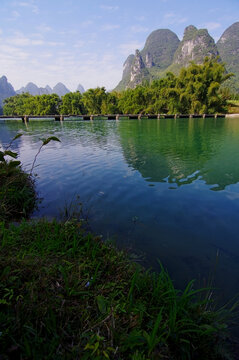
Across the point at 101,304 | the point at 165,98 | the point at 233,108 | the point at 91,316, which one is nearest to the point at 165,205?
the point at 101,304

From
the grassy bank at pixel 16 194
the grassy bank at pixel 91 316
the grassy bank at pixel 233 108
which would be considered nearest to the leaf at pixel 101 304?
the grassy bank at pixel 91 316

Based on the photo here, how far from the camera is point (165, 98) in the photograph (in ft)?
226

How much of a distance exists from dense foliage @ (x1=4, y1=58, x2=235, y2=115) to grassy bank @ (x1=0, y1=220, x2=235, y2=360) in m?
68.8

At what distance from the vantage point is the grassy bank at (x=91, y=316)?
1657 mm

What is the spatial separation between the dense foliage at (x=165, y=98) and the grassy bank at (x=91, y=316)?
226ft

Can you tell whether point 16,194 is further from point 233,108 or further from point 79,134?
point 233,108

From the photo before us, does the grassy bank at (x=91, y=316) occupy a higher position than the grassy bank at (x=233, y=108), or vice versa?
the grassy bank at (x=233, y=108)

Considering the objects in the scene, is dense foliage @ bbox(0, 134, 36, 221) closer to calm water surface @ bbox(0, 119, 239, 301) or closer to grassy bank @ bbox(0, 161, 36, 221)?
grassy bank @ bbox(0, 161, 36, 221)

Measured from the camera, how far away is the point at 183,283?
335 centimetres

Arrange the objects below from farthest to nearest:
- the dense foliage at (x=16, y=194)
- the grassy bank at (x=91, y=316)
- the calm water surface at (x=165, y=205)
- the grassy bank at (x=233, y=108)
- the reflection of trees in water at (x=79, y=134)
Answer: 1. the grassy bank at (x=233, y=108)
2. the reflection of trees in water at (x=79, y=134)
3. the dense foliage at (x=16, y=194)
4. the calm water surface at (x=165, y=205)
5. the grassy bank at (x=91, y=316)

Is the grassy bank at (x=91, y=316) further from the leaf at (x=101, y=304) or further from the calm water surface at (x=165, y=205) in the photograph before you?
the calm water surface at (x=165, y=205)

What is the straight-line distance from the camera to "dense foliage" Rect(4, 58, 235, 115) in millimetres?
61000

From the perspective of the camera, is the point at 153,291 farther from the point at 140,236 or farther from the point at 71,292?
the point at 140,236

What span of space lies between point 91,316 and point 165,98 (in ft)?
252
